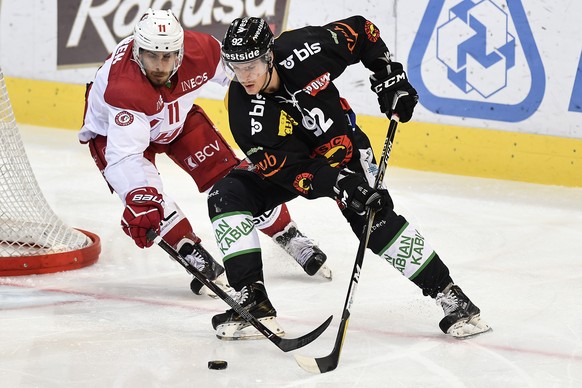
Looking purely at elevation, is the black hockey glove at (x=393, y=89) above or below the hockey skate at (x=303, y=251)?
above

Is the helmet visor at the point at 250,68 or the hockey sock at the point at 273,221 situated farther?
the hockey sock at the point at 273,221

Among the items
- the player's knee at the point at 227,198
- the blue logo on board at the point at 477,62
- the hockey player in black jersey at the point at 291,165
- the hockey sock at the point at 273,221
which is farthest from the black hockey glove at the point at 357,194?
the blue logo on board at the point at 477,62

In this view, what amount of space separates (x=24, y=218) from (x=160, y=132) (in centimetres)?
68

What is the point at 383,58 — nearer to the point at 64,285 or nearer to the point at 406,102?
the point at 406,102

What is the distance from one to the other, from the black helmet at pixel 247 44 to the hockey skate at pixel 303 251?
3.22ft

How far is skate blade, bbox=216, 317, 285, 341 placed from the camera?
10.2 ft

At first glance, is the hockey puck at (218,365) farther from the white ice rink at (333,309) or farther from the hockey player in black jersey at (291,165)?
the hockey player in black jersey at (291,165)

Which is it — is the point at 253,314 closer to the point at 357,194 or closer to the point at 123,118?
the point at 357,194

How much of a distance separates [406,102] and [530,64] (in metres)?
2.05

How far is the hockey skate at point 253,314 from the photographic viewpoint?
3094 millimetres

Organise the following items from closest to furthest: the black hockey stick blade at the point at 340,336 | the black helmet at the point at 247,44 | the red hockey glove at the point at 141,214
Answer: the black hockey stick blade at the point at 340,336 → the black helmet at the point at 247,44 → the red hockey glove at the point at 141,214

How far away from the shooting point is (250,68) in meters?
2.97

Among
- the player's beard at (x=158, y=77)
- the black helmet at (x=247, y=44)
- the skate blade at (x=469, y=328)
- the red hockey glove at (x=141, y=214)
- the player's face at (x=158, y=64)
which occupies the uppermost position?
the black helmet at (x=247, y=44)

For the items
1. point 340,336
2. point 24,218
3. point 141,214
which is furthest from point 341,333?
point 24,218
